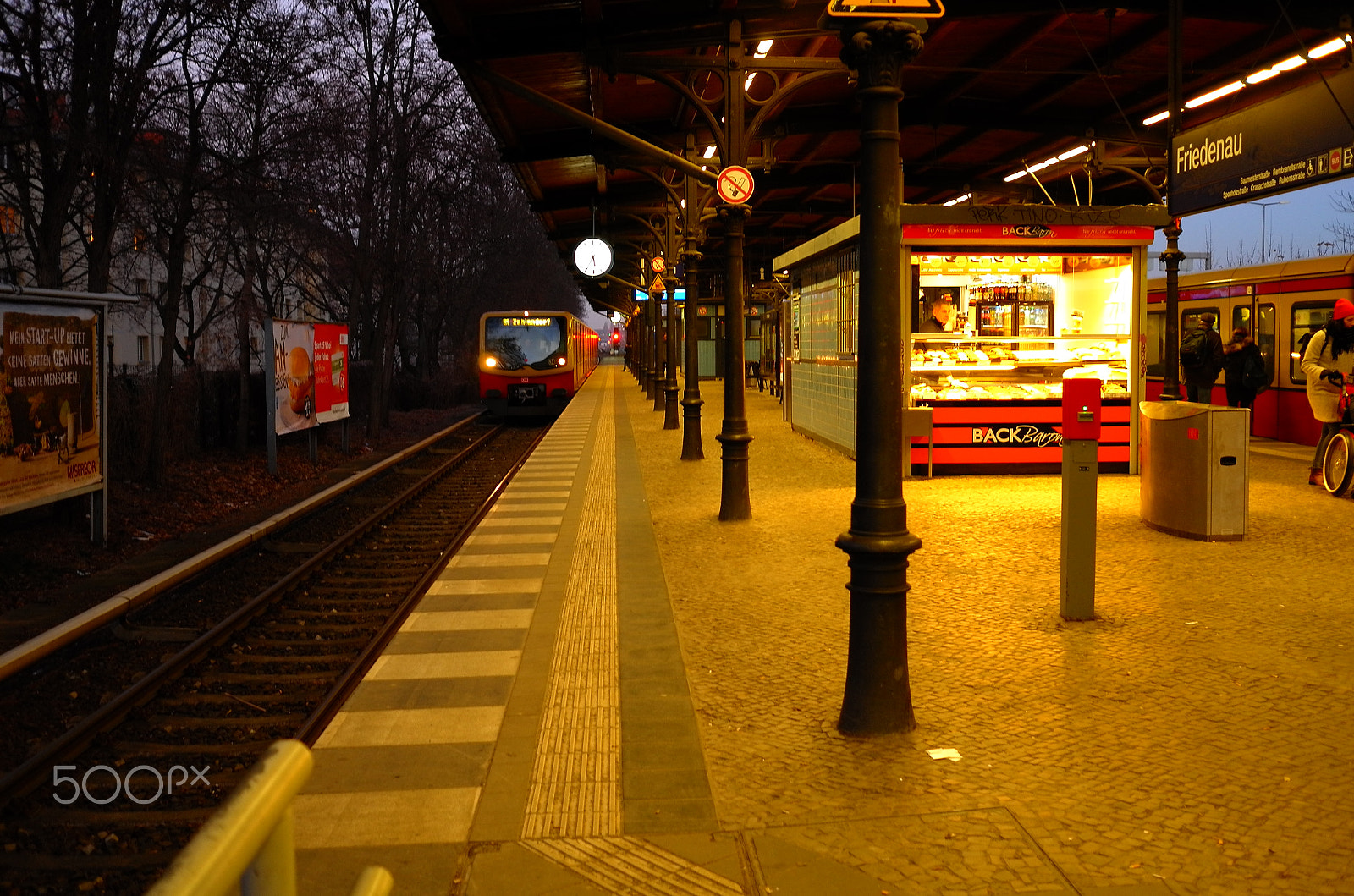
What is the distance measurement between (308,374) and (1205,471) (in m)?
14.4

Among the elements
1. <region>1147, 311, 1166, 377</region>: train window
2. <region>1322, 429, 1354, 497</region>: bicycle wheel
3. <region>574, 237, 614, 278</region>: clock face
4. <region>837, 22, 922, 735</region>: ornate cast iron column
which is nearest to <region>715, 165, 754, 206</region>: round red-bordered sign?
<region>837, 22, 922, 735</region>: ornate cast iron column

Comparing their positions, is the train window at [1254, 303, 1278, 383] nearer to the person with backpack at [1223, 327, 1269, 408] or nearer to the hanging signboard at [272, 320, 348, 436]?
the person with backpack at [1223, 327, 1269, 408]

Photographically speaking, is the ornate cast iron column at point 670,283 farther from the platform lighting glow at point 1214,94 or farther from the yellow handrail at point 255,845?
the yellow handrail at point 255,845

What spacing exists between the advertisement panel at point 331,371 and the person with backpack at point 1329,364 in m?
14.7

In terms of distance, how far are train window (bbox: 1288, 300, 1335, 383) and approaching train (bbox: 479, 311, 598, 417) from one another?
18.1m

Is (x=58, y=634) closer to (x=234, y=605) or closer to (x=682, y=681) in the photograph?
(x=234, y=605)

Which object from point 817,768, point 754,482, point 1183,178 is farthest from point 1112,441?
point 817,768

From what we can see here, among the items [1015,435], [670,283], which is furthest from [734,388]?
[670,283]

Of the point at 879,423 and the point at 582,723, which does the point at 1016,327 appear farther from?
the point at 582,723

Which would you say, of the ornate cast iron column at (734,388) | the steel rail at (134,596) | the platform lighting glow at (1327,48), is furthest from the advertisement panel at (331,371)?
the platform lighting glow at (1327,48)

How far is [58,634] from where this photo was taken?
24.1 ft

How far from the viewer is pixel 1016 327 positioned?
1557 centimetres

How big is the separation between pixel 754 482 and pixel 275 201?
28.6 ft

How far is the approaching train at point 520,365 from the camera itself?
31.0m
